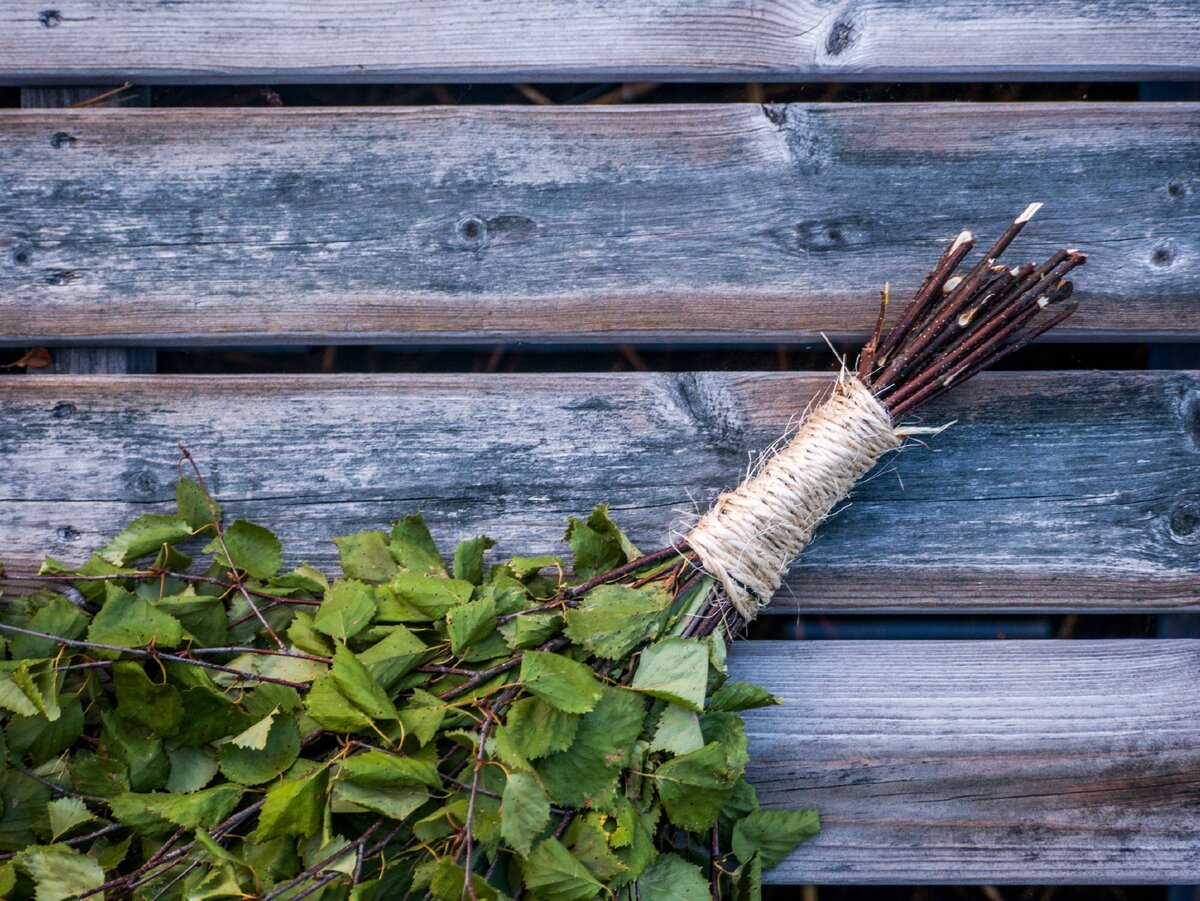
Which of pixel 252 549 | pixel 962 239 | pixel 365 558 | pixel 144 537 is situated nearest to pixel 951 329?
pixel 962 239

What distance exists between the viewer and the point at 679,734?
2.86ft

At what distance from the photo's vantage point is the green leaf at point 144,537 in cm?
95

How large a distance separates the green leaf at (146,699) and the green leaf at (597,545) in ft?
1.37

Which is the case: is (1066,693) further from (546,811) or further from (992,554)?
(546,811)

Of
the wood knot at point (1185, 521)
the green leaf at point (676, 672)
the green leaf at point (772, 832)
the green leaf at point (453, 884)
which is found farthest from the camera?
the wood knot at point (1185, 521)

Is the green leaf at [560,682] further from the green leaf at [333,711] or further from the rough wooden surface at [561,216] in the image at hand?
the rough wooden surface at [561,216]

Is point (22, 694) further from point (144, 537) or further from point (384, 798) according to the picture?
point (384, 798)

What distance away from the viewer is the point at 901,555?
1.06m

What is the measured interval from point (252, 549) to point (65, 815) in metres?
0.31

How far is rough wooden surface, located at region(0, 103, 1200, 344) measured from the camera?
41.3 inches

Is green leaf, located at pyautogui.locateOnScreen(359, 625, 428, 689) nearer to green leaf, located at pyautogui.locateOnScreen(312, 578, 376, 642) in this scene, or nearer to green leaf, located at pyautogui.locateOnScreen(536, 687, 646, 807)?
green leaf, located at pyautogui.locateOnScreen(312, 578, 376, 642)

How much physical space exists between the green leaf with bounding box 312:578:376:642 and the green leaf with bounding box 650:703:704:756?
0.32 meters

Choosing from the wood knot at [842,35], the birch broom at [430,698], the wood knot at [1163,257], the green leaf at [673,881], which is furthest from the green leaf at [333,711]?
the wood knot at [1163,257]

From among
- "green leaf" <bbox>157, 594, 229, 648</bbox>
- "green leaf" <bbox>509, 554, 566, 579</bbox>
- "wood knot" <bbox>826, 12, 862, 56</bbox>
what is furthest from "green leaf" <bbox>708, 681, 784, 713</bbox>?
"wood knot" <bbox>826, 12, 862, 56</bbox>
